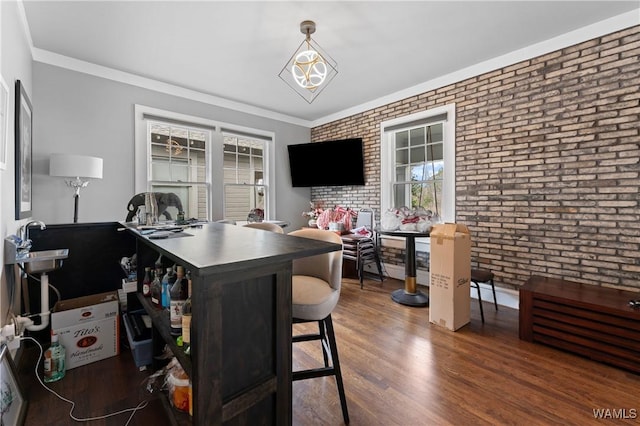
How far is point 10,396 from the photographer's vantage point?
1.46 m

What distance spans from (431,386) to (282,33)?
10.6ft

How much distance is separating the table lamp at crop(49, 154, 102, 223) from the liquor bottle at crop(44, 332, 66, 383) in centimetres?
168

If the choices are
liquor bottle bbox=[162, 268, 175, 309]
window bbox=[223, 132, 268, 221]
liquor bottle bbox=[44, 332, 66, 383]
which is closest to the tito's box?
liquor bottle bbox=[44, 332, 66, 383]

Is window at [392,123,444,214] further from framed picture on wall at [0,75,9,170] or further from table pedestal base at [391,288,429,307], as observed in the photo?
framed picture on wall at [0,75,9,170]

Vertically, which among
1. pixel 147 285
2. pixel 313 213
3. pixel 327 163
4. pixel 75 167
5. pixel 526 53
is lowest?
pixel 147 285

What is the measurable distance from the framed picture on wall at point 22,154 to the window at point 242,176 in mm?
2361

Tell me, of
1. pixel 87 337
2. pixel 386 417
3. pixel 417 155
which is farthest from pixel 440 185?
pixel 87 337

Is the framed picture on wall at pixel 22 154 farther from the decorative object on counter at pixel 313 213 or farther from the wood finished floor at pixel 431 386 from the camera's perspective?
the decorative object on counter at pixel 313 213

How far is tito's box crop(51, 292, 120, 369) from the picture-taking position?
1989mm

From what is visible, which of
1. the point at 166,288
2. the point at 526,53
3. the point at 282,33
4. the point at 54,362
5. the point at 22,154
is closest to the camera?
the point at 166,288

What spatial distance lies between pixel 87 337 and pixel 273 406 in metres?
1.83

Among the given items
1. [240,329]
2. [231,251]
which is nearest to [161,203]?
[231,251]

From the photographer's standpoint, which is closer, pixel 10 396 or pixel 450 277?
pixel 10 396

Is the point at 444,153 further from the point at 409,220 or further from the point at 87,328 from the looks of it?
the point at 87,328
